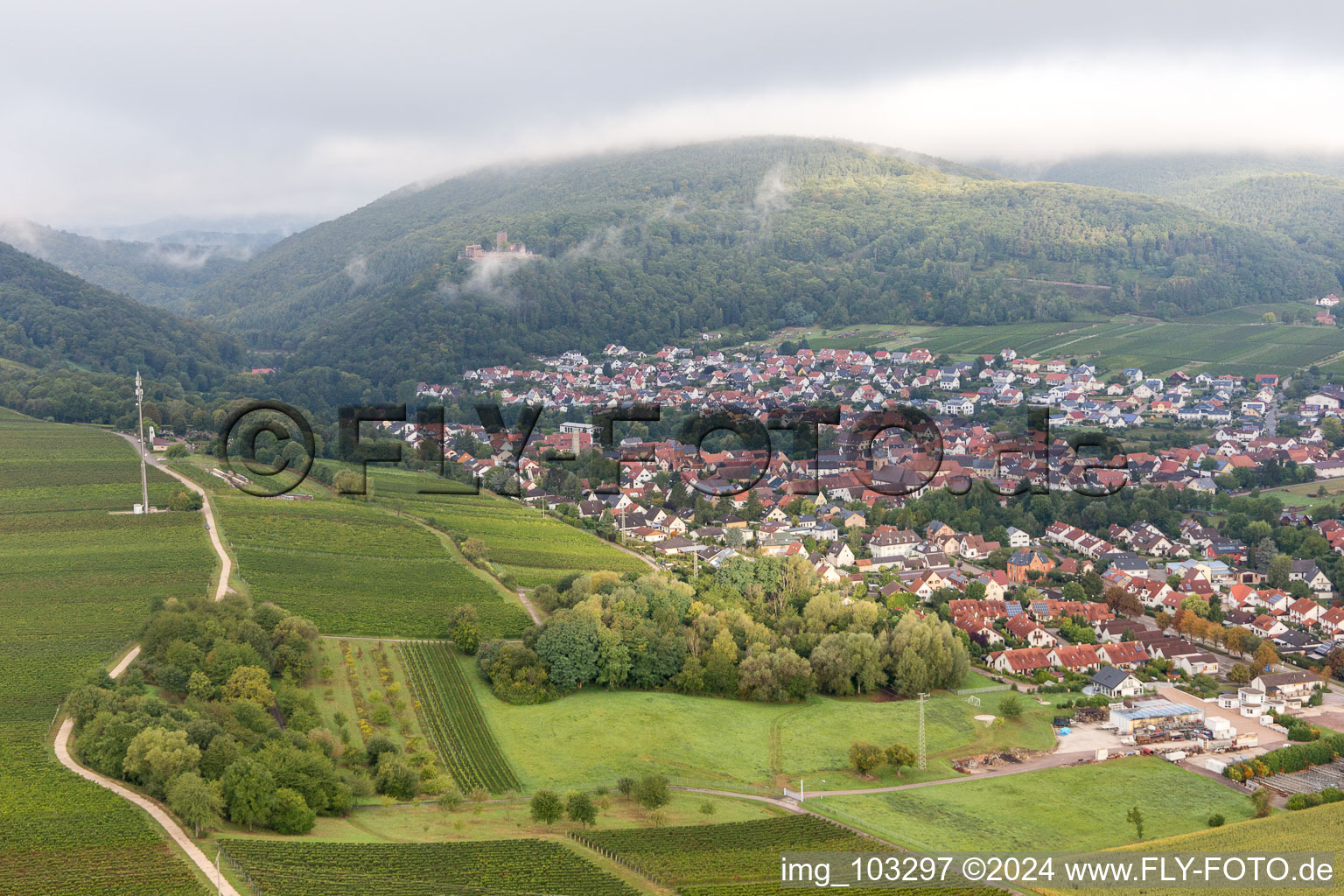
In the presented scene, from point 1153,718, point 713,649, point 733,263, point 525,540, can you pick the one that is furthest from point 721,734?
point 733,263

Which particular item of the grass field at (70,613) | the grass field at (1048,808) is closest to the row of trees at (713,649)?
the grass field at (1048,808)

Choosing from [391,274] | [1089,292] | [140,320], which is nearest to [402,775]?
[140,320]

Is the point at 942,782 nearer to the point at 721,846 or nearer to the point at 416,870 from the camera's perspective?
the point at 721,846

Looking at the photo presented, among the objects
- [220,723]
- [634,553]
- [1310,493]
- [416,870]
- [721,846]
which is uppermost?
[1310,493]

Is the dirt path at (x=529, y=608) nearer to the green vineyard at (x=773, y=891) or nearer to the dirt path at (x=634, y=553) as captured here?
the dirt path at (x=634, y=553)

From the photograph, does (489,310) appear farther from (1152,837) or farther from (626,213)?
(1152,837)
